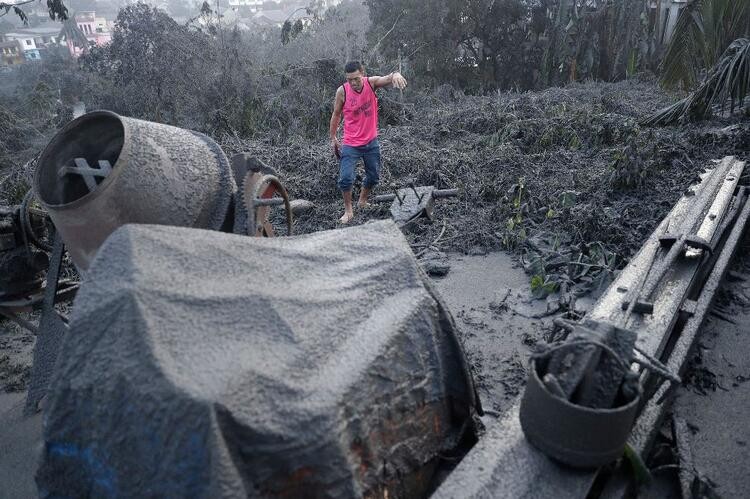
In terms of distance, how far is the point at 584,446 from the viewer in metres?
1.84

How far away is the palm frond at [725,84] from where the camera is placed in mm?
6262

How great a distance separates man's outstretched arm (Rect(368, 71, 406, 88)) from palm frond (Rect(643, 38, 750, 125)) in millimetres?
4074

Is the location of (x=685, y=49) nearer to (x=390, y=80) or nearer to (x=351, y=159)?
(x=390, y=80)

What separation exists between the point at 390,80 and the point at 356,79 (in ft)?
1.74

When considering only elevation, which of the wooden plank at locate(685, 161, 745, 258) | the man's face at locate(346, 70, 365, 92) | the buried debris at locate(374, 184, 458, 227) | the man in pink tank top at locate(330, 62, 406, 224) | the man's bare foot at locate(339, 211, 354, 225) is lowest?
the man's bare foot at locate(339, 211, 354, 225)

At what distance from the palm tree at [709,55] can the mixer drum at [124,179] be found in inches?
255

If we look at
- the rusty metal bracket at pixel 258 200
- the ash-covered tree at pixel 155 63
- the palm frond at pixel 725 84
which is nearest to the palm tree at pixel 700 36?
the palm frond at pixel 725 84

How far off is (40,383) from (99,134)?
5.25 feet

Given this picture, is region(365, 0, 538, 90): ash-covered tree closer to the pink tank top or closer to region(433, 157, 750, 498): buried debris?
the pink tank top

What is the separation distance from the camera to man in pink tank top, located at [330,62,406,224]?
6.34 metres

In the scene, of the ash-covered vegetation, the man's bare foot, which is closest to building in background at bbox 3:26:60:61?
the ash-covered vegetation

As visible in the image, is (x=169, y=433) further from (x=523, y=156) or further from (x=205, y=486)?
(x=523, y=156)

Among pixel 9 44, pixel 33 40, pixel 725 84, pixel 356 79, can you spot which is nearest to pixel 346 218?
pixel 356 79

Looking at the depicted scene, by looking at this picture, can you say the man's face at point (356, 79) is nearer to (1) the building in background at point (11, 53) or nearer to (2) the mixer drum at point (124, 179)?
(2) the mixer drum at point (124, 179)
